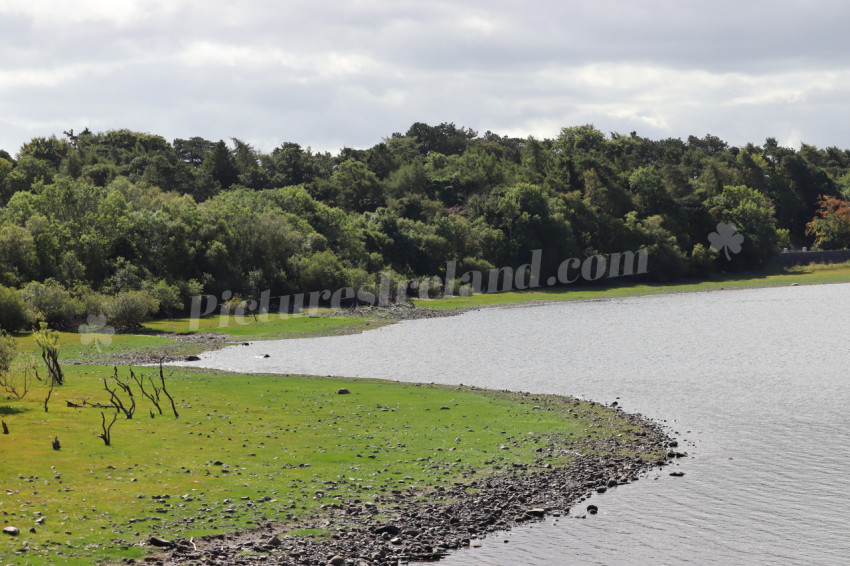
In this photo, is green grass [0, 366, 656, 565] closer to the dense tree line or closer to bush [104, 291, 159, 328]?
bush [104, 291, 159, 328]

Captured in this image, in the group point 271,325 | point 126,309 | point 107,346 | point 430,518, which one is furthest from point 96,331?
point 430,518

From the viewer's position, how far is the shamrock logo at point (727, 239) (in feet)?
499

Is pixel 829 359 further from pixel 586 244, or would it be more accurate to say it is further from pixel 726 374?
pixel 586 244

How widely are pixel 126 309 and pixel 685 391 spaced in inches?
2004

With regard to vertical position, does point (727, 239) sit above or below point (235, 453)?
above

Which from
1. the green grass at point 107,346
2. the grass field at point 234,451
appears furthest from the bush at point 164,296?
the grass field at point 234,451

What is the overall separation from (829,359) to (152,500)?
47.4 m

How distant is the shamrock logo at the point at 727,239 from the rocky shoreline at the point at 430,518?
437 ft

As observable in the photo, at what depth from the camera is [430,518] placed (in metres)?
21.7

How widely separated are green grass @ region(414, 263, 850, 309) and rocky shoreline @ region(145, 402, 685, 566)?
7638 centimetres

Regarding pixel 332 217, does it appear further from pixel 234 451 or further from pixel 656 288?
pixel 234 451

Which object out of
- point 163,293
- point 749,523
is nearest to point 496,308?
point 163,293

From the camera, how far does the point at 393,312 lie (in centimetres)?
9425

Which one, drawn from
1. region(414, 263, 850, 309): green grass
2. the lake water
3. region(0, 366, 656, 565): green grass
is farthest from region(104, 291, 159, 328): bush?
region(414, 263, 850, 309): green grass
